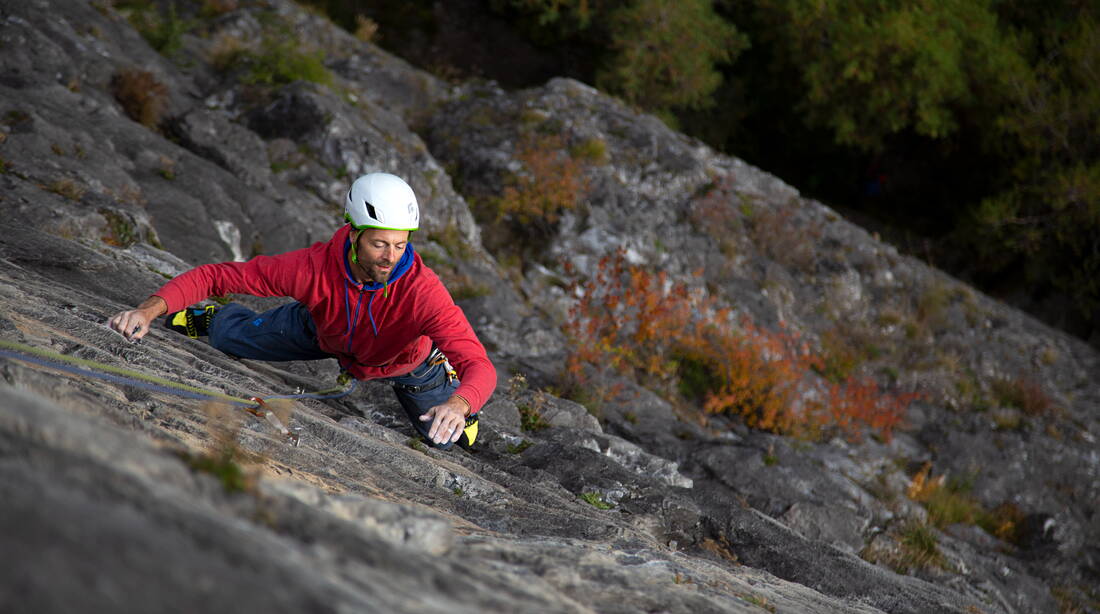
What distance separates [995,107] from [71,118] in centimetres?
1872

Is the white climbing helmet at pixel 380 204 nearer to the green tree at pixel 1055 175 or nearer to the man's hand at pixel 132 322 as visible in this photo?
the man's hand at pixel 132 322

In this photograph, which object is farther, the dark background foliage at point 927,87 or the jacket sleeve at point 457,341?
the dark background foliage at point 927,87

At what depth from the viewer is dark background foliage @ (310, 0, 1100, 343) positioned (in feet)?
55.4

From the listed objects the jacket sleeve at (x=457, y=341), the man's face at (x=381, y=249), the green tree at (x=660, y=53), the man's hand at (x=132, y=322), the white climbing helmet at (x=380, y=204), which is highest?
the green tree at (x=660, y=53)

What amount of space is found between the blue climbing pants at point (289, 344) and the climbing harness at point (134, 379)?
102cm

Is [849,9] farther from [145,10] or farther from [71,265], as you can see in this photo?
[71,265]

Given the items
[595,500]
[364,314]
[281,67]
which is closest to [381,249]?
[364,314]

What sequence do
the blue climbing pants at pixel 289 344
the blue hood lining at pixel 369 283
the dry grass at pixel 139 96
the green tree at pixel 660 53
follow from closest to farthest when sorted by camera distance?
1. the blue hood lining at pixel 369 283
2. the blue climbing pants at pixel 289 344
3. the dry grass at pixel 139 96
4. the green tree at pixel 660 53

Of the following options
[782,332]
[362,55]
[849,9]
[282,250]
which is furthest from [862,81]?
[282,250]

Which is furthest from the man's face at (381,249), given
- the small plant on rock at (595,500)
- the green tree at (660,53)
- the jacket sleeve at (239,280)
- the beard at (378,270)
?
the green tree at (660,53)

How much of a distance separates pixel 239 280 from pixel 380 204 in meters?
0.99

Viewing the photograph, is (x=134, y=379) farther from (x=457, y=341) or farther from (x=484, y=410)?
(x=484, y=410)

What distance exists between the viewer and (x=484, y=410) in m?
6.45

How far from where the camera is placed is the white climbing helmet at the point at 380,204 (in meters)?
4.42
